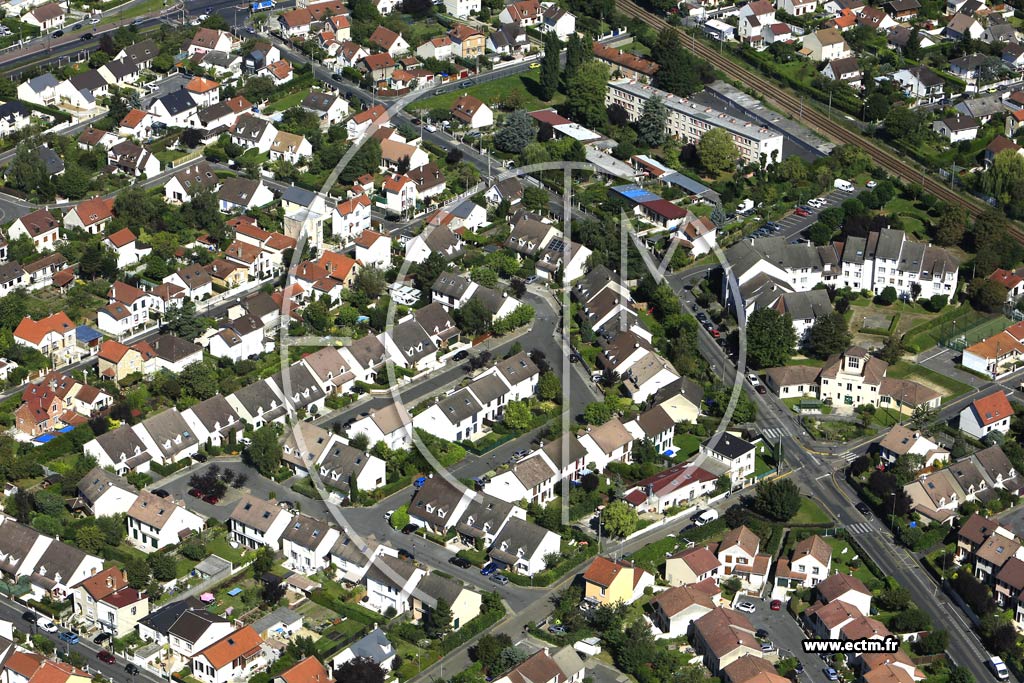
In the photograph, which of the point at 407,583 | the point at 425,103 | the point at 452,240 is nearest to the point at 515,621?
the point at 407,583

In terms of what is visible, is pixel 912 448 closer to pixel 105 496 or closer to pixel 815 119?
pixel 105 496

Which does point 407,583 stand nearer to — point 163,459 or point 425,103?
point 163,459

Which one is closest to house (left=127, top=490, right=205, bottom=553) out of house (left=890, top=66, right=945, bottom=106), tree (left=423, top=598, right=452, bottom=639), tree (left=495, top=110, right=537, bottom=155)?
tree (left=423, top=598, right=452, bottom=639)

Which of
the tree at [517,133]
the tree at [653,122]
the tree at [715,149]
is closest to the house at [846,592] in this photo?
the tree at [715,149]

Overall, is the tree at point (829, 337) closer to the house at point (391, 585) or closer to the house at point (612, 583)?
the house at point (612, 583)

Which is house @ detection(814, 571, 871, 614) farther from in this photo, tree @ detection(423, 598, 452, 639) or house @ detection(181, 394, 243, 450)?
house @ detection(181, 394, 243, 450)

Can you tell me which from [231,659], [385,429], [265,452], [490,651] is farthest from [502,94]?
[231,659]

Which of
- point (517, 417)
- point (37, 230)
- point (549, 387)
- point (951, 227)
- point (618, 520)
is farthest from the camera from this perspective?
point (951, 227)
